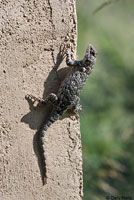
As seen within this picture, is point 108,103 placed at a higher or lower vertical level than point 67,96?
higher

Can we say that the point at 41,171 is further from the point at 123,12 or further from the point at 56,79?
the point at 123,12

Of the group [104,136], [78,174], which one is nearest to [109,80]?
[104,136]

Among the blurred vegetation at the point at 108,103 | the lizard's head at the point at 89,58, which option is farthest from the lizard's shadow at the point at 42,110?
the blurred vegetation at the point at 108,103

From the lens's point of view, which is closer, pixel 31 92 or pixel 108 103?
pixel 31 92

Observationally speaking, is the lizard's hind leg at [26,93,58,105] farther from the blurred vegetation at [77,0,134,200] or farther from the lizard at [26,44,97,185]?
the blurred vegetation at [77,0,134,200]

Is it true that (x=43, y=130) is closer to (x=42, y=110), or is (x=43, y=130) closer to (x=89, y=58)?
(x=42, y=110)

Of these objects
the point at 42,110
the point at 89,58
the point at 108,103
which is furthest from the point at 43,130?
the point at 108,103

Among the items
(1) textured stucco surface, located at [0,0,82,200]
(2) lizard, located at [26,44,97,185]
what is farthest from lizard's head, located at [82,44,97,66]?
(1) textured stucco surface, located at [0,0,82,200]
